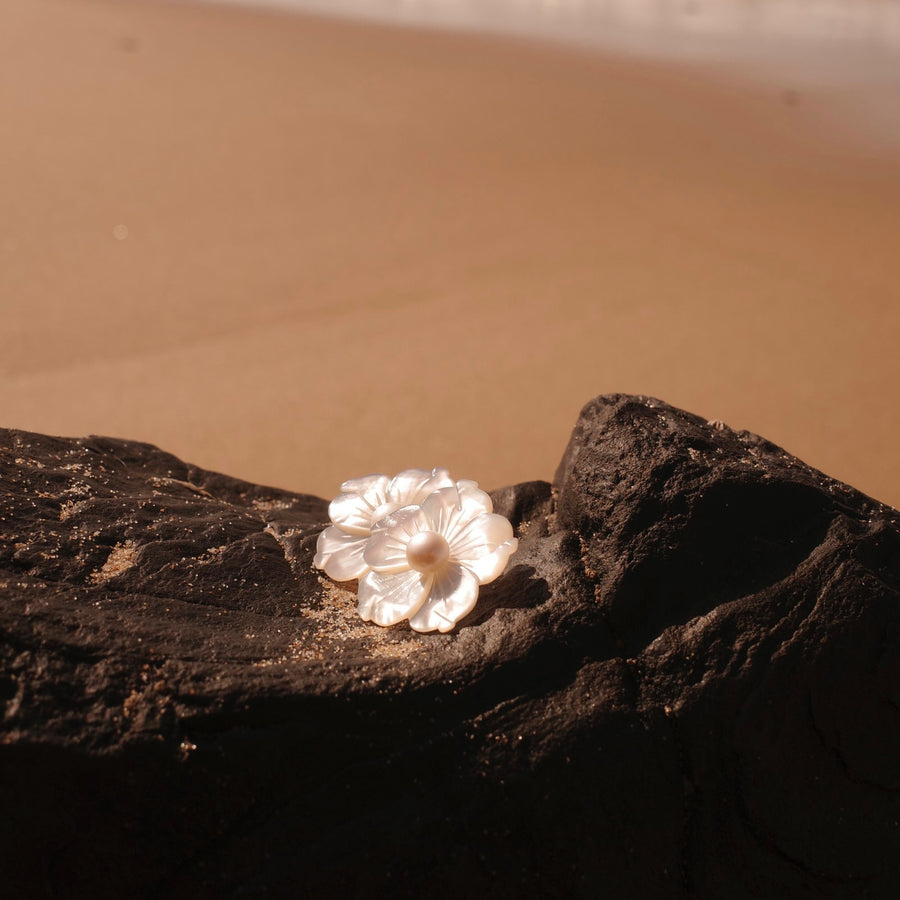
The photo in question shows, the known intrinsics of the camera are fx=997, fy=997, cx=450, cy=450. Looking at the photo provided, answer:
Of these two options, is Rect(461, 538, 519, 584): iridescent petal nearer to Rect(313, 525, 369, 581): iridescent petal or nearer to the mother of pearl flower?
the mother of pearl flower

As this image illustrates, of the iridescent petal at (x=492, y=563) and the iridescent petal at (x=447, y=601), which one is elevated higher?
the iridescent petal at (x=492, y=563)

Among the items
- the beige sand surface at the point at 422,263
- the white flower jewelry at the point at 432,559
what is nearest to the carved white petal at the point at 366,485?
the white flower jewelry at the point at 432,559

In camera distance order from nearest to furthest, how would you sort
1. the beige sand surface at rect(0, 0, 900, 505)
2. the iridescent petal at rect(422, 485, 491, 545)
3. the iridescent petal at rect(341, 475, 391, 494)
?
the iridescent petal at rect(422, 485, 491, 545) < the iridescent petal at rect(341, 475, 391, 494) < the beige sand surface at rect(0, 0, 900, 505)

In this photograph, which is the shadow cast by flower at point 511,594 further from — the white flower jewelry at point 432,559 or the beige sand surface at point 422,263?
the beige sand surface at point 422,263

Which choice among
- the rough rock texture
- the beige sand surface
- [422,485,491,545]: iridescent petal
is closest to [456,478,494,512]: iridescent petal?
[422,485,491,545]: iridescent petal

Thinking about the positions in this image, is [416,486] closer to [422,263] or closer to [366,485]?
[366,485]

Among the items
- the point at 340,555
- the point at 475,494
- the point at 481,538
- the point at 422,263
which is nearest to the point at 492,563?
the point at 481,538

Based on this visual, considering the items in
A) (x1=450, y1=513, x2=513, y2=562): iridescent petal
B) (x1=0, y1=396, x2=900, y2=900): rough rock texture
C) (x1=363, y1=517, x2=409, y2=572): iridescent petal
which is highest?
(x1=450, y1=513, x2=513, y2=562): iridescent petal
